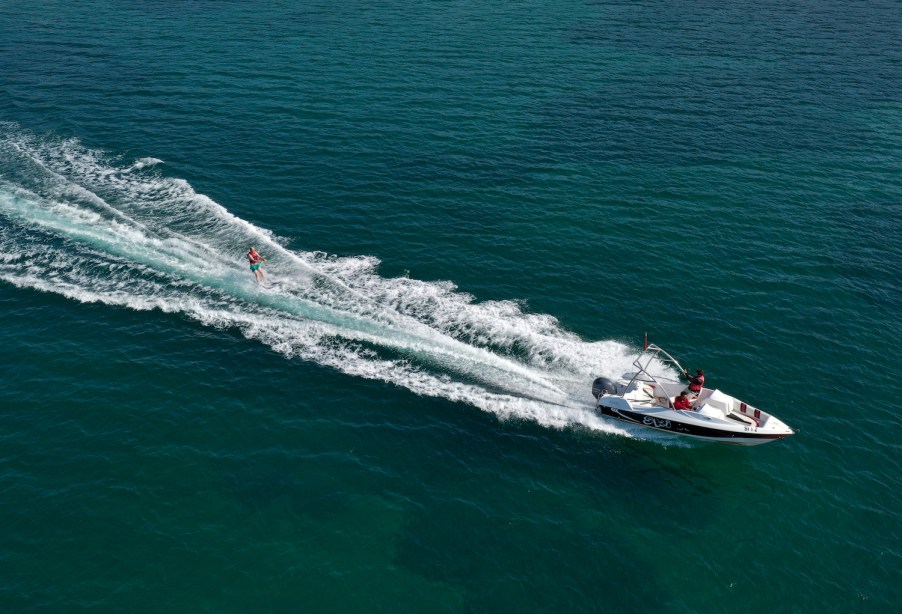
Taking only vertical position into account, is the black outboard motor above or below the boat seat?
below

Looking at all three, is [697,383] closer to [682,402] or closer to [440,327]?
[682,402]

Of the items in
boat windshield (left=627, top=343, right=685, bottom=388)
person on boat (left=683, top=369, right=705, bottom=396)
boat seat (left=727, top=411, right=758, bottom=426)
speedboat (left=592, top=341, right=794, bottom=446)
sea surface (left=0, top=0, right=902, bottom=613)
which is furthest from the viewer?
boat windshield (left=627, top=343, right=685, bottom=388)

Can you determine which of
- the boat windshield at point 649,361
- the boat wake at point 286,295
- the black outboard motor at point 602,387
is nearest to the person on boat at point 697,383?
the boat windshield at point 649,361

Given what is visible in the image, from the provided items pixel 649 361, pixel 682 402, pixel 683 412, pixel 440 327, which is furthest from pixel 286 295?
pixel 683 412

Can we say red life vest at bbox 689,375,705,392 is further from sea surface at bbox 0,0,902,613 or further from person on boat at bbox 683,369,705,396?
sea surface at bbox 0,0,902,613

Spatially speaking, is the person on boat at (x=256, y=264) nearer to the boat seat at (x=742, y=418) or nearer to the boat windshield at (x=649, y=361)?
the boat windshield at (x=649, y=361)

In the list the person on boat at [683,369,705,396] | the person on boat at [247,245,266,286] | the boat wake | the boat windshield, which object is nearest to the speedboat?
the boat windshield
